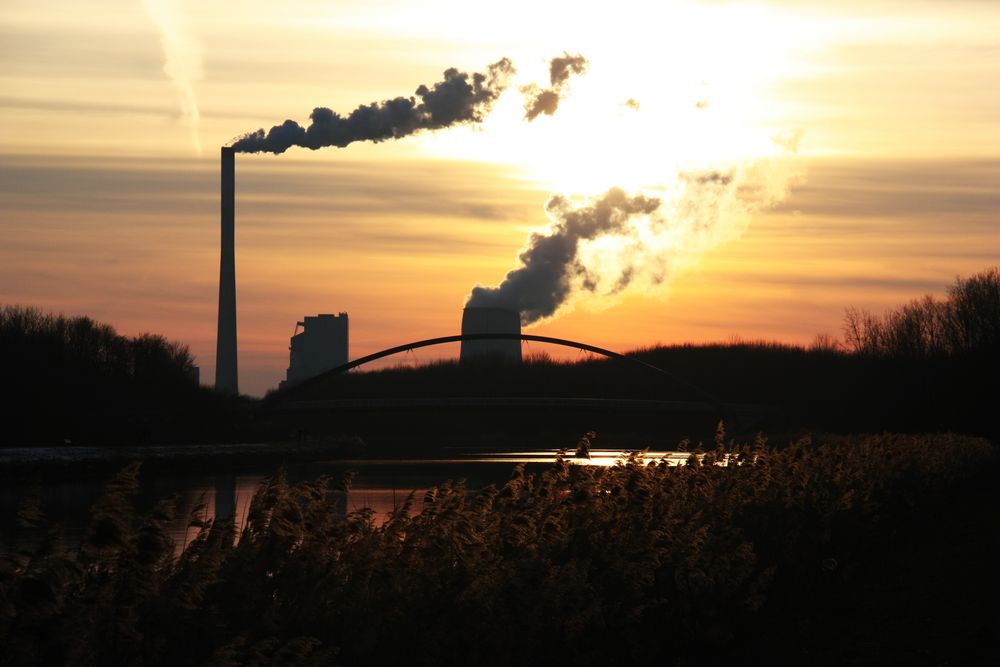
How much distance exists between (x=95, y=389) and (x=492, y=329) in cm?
6020

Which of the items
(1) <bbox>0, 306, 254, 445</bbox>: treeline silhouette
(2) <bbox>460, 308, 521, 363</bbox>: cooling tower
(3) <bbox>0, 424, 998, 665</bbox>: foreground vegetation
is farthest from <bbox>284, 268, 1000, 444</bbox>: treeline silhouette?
(3) <bbox>0, 424, 998, 665</bbox>: foreground vegetation

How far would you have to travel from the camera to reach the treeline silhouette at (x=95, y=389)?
89812mm

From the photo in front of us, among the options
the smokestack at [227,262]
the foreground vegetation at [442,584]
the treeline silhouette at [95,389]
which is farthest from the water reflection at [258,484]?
the smokestack at [227,262]

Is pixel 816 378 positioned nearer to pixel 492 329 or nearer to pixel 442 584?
pixel 492 329

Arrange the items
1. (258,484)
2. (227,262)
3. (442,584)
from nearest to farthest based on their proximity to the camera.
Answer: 1. (442,584)
2. (258,484)
3. (227,262)

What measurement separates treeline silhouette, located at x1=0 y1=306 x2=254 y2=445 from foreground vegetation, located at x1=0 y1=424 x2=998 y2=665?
7883 cm

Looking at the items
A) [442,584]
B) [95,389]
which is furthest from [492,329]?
[442,584]

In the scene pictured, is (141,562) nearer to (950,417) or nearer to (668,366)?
(950,417)

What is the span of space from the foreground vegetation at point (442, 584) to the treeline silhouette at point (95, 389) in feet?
259

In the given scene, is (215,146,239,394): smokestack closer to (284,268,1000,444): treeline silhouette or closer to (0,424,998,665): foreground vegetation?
(284,268,1000,444): treeline silhouette

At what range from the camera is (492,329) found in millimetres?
153625

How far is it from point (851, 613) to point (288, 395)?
139 metres

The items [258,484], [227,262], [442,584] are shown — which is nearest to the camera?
[442,584]

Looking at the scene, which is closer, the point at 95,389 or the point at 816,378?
the point at 95,389
